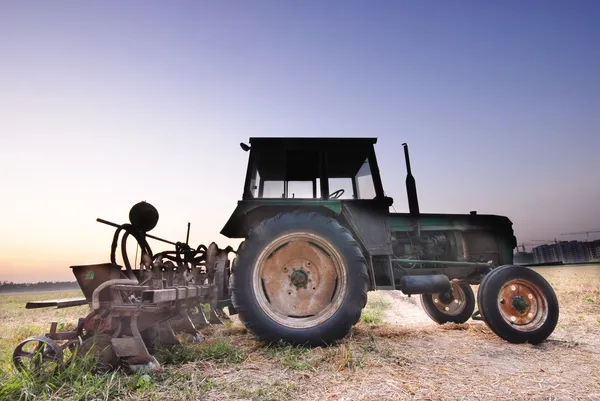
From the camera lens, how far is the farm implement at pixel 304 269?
8.84 ft

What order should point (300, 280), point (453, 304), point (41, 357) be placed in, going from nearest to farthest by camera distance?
point (41, 357), point (300, 280), point (453, 304)

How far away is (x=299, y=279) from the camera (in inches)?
133

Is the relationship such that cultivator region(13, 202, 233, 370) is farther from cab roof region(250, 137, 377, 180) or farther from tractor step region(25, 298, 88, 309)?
cab roof region(250, 137, 377, 180)

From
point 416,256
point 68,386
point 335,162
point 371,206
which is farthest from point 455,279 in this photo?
point 68,386

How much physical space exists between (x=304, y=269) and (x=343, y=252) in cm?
49

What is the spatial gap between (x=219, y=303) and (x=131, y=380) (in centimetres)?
186

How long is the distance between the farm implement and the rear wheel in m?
0.01

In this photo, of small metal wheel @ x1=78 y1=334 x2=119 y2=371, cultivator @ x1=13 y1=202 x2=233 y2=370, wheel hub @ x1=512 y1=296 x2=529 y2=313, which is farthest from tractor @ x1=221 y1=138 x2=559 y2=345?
small metal wheel @ x1=78 y1=334 x2=119 y2=371

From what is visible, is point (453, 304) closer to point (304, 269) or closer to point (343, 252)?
point (343, 252)

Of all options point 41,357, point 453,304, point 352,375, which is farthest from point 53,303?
point 453,304

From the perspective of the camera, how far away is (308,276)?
3426 mm

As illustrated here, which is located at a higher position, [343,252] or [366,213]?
[366,213]

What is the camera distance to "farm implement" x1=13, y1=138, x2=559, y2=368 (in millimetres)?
2695

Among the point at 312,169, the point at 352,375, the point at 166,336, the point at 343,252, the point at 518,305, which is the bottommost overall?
the point at 352,375
